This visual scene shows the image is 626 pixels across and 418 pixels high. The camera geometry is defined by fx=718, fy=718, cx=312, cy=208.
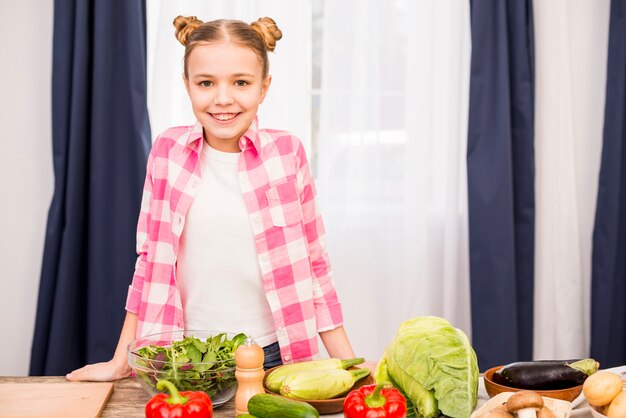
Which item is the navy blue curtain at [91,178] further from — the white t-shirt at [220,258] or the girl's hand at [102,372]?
the girl's hand at [102,372]

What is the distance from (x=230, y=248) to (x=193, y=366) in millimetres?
563

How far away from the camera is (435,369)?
49.7 inches

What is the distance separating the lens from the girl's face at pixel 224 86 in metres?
1.65

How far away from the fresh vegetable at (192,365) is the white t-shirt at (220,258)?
1.49 feet

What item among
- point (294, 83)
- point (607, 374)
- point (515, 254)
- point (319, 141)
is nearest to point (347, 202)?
point (319, 141)

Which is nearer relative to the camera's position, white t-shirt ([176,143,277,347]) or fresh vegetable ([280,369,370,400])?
fresh vegetable ([280,369,370,400])

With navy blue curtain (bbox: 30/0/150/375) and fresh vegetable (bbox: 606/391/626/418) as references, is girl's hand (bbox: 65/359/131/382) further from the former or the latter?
navy blue curtain (bbox: 30/0/150/375)

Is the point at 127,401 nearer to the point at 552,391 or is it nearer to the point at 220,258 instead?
the point at 220,258

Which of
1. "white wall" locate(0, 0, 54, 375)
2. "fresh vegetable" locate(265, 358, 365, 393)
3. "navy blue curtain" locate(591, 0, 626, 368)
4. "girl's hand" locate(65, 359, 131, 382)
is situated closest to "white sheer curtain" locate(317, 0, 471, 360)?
"navy blue curtain" locate(591, 0, 626, 368)

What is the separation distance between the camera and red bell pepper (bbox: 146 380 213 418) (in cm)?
111

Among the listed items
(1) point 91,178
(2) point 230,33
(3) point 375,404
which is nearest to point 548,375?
(3) point 375,404

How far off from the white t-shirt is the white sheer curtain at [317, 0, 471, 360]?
1396 mm

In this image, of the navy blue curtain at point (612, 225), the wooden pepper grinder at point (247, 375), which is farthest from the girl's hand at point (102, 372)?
the navy blue curtain at point (612, 225)

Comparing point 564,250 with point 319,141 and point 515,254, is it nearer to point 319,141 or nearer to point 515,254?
point 515,254
